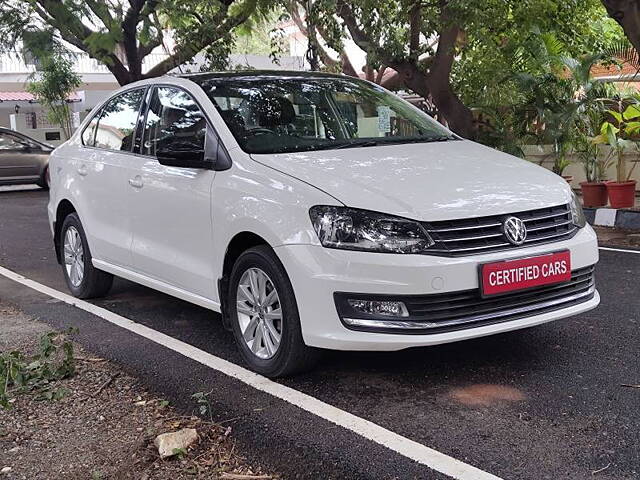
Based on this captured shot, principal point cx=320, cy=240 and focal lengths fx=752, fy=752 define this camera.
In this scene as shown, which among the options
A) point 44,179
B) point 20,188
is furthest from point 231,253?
point 20,188

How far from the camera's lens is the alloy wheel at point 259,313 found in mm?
3992

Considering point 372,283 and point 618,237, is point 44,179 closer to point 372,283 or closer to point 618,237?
point 618,237

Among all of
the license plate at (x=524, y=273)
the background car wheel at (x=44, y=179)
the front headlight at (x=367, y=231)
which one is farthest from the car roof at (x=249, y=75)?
the background car wheel at (x=44, y=179)

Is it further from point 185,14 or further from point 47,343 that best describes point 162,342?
point 185,14

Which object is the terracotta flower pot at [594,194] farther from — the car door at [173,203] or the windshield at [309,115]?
the car door at [173,203]

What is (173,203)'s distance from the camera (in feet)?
15.2

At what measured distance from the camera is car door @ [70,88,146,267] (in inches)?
208

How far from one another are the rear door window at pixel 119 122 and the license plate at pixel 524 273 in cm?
286

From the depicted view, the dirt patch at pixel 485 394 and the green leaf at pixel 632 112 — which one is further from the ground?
the green leaf at pixel 632 112

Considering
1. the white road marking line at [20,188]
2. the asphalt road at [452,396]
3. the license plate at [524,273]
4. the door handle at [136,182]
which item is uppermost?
the door handle at [136,182]

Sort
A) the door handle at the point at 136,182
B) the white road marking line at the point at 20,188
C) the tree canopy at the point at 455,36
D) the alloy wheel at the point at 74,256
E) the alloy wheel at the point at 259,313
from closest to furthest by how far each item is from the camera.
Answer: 1. the alloy wheel at the point at 259,313
2. the door handle at the point at 136,182
3. the alloy wheel at the point at 74,256
4. the tree canopy at the point at 455,36
5. the white road marking line at the point at 20,188

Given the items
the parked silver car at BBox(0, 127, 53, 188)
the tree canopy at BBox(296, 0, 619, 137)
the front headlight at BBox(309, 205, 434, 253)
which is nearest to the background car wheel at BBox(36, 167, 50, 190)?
the parked silver car at BBox(0, 127, 53, 188)

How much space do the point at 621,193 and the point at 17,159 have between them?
1284 cm

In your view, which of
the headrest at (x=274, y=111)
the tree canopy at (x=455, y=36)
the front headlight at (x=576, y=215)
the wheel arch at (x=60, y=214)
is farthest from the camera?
the tree canopy at (x=455, y=36)
